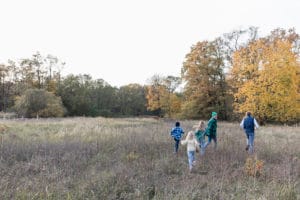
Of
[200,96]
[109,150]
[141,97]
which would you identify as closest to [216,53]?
[200,96]

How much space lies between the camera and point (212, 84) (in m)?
34.2

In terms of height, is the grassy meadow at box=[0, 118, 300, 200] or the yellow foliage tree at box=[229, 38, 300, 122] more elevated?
the yellow foliage tree at box=[229, 38, 300, 122]

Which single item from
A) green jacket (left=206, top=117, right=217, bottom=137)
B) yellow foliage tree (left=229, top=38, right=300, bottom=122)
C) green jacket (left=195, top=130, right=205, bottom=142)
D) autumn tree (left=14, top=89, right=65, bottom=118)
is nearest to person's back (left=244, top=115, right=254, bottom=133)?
green jacket (left=206, top=117, right=217, bottom=137)

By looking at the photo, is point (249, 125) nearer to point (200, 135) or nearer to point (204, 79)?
point (200, 135)

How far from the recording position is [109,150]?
9.39m

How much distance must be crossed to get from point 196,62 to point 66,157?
28.1 m

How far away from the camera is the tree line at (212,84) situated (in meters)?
23.8

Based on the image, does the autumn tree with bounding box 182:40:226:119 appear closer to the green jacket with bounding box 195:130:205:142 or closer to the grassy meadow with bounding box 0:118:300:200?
the grassy meadow with bounding box 0:118:300:200

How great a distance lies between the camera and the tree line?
23828mm

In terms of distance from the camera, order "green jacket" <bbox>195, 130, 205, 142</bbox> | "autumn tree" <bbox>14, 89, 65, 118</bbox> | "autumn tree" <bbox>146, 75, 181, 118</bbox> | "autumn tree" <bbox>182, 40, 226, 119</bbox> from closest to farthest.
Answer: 1. "green jacket" <bbox>195, 130, 205, 142</bbox>
2. "autumn tree" <bbox>182, 40, 226, 119</bbox>
3. "autumn tree" <bbox>14, 89, 65, 118</bbox>
4. "autumn tree" <bbox>146, 75, 181, 118</bbox>

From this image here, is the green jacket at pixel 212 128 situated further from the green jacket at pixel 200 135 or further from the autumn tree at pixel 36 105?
the autumn tree at pixel 36 105

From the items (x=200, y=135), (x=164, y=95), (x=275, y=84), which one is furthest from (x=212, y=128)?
(x=164, y=95)

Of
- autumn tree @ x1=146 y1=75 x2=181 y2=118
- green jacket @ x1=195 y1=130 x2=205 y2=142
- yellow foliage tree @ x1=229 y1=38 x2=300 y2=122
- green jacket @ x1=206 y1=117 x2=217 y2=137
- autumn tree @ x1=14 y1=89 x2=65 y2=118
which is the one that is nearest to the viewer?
green jacket @ x1=195 y1=130 x2=205 y2=142

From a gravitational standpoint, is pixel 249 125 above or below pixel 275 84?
below
